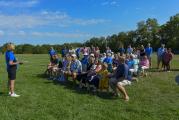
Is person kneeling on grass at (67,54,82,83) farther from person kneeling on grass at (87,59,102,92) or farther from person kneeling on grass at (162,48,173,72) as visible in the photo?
person kneeling on grass at (162,48,173,72)

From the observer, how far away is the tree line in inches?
3538

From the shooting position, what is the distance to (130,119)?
919 centimetres

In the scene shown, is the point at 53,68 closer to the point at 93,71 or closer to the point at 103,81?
the point at 93,71

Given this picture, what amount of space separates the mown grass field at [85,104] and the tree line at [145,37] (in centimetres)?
6736

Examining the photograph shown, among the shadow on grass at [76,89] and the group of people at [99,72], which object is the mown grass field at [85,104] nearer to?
the shadow on grass at [76,89]

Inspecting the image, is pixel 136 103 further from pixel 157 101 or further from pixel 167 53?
pixel 167 53

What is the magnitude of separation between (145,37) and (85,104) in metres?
90.7

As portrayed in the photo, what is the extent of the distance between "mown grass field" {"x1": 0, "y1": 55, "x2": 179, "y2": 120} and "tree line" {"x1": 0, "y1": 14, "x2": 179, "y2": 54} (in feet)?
221

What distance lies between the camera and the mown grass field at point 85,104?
9.47 m

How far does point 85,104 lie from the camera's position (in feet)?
35.9

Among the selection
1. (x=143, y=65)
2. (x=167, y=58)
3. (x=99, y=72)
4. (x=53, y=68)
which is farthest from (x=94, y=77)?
(x=167, y=58)

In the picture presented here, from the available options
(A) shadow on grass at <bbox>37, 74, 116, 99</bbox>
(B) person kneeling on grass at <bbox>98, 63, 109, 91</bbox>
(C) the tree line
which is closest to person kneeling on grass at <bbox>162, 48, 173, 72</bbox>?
(A) shadow on grass at <bbox>37, 74, 116, 99</bbox>

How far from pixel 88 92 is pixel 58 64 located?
17.6 feet

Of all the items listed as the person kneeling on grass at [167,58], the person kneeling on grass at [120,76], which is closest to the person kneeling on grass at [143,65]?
the person kneeling on grass at [167,58]
